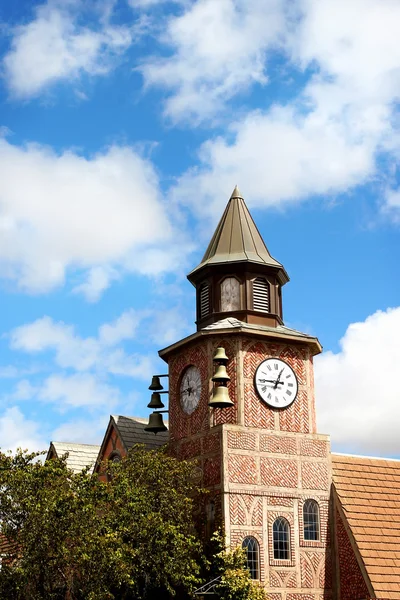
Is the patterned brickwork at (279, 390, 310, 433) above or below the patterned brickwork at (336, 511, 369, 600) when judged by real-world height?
above

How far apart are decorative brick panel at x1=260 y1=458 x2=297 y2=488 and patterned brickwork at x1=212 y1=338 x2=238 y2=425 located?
6.68 feet

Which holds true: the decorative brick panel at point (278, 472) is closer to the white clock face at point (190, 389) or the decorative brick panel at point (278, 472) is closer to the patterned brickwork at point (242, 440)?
the patterned brickwork at point (242, 440)

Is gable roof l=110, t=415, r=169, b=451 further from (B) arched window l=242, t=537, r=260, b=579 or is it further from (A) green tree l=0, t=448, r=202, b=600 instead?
(B) arched window l=242, t=537, r=260, b=579

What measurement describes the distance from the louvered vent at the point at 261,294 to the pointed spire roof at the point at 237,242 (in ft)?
2.71

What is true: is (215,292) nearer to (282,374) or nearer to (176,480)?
(282,374)

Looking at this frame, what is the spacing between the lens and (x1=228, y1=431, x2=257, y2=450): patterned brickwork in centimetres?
3303

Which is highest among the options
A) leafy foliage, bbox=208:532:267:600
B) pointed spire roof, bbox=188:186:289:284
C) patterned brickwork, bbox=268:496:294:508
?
pointed spire roof, bbox=188:186:289:284

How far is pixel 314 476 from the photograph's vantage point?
1350 inches

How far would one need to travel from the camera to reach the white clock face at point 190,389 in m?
35.8

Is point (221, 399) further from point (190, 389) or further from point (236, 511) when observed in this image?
point (236, 511)

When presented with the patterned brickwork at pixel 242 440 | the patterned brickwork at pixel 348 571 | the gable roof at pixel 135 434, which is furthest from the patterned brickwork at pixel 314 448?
the gable roof at pixel 135 434

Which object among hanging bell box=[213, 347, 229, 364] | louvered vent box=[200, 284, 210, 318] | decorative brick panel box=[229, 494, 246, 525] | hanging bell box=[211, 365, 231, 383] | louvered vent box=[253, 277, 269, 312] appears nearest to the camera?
decorative brick panel box=[229, 494, 246, 525]

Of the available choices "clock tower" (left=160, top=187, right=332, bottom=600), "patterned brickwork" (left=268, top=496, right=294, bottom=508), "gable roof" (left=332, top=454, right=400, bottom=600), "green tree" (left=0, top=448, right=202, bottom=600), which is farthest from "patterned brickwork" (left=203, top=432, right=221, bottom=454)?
"gable roof" (left=332, top=454, right=400, bottom=600)

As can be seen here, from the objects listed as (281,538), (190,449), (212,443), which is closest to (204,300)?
(190,449)
